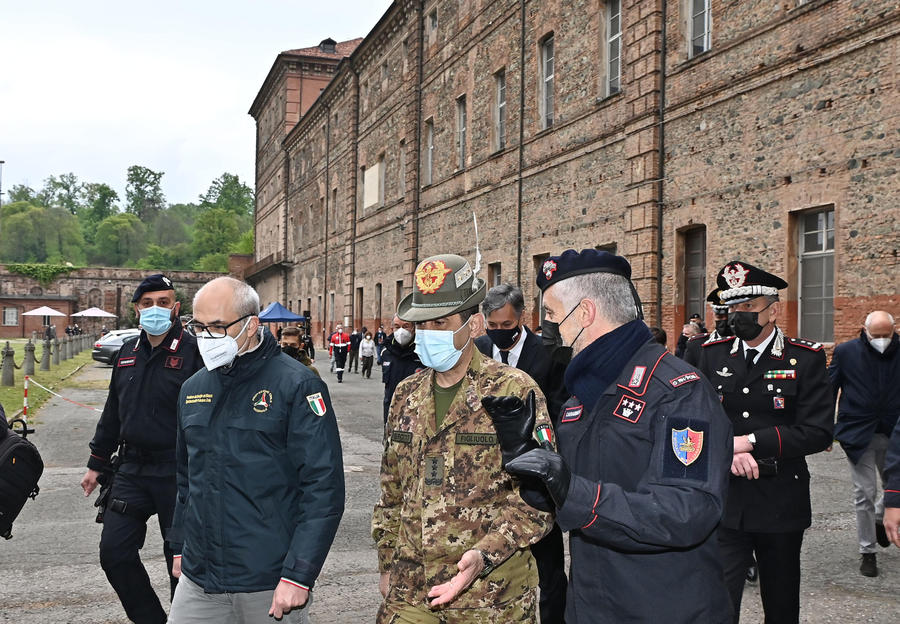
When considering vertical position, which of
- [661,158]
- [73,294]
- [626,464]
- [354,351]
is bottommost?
[354,351]

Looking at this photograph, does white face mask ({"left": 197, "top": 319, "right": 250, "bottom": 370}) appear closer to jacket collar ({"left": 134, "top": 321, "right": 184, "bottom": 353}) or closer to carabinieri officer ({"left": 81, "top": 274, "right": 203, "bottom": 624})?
carabinieri officer ({"left": 81, "top": 274, "right": 203, "bottom": 624})

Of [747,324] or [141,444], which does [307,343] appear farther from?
[747,324]

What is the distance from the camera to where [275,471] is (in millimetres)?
3254

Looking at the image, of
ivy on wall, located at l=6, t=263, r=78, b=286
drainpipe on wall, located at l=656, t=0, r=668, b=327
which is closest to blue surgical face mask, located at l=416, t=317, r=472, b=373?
drainpipe on wall, located at l=656, t=0, r=668, b=327

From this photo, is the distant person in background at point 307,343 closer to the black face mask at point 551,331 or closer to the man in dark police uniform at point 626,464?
the black face mask at point 551,331

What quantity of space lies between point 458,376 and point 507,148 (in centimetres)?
1965

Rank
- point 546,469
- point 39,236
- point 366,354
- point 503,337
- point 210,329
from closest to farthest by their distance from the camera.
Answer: point 546,469 → point 210,329 → point 503,337 → point 366,354 → point 39,236

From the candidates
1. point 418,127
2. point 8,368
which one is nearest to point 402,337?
point 8,368

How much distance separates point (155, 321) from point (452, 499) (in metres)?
2.43

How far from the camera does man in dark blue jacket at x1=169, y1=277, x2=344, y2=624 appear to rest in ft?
10.3

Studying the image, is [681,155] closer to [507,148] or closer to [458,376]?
[507,148]

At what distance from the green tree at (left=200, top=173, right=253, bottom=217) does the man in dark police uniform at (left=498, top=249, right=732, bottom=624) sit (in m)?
125

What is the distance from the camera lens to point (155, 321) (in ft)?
15.4

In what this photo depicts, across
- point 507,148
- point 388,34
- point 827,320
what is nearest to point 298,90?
point 388,34
